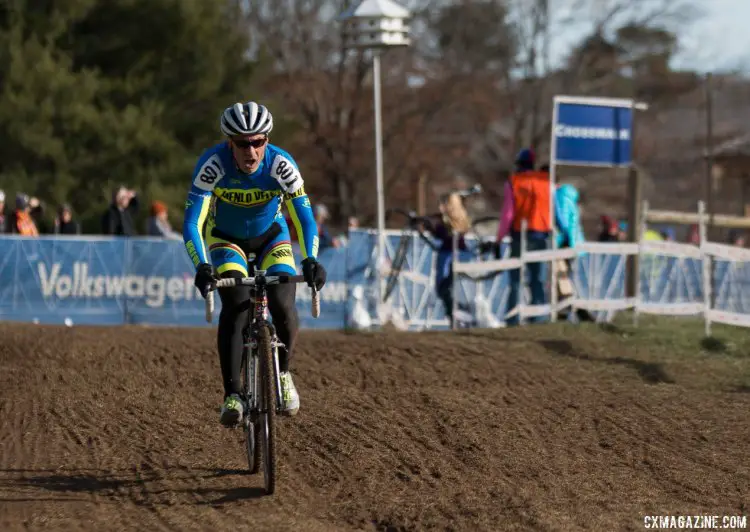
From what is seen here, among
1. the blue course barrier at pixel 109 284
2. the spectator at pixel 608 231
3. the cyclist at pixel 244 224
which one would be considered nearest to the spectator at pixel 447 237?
the blue course barrier at pixel 109 284

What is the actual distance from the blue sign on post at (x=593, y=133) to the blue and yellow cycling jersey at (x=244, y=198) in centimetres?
822

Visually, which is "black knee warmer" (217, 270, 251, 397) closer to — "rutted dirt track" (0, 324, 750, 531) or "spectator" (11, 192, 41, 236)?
"rutted dirt track" (0, 324, 750, 531)

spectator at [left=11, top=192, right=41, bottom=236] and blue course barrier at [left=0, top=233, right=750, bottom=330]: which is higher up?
spectator at [left=11, top=192, right=41, bottom=236]

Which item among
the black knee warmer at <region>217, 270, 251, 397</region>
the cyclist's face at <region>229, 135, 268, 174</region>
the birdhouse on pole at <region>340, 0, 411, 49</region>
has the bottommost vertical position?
the black knee warmer at <region>217, 270, 251, 397</region>

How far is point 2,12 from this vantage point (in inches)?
1265

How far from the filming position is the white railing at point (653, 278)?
1398 cm

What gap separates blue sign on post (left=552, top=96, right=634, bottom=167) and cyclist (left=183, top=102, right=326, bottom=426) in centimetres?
818

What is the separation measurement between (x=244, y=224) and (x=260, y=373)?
115cm

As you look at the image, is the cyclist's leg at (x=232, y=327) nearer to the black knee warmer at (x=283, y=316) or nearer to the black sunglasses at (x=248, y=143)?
the black knee warmer at (x=283, y=316)

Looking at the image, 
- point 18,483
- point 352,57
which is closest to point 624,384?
point 18,483

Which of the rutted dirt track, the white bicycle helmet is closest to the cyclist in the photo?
the white bicycle helmet

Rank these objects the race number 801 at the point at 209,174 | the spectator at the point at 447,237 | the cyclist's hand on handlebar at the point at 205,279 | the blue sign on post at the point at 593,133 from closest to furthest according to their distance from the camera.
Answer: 1. the cyclist's hand on handlebar at the point at 205,279
2. the race number 801 at the point at 209,174
3. the blue sign on post at the point at 593,133
4. the spectator at the point at 447,237

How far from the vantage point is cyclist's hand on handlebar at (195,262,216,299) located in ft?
24.6

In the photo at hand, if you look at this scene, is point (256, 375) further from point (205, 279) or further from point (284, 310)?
point (205, 279)
